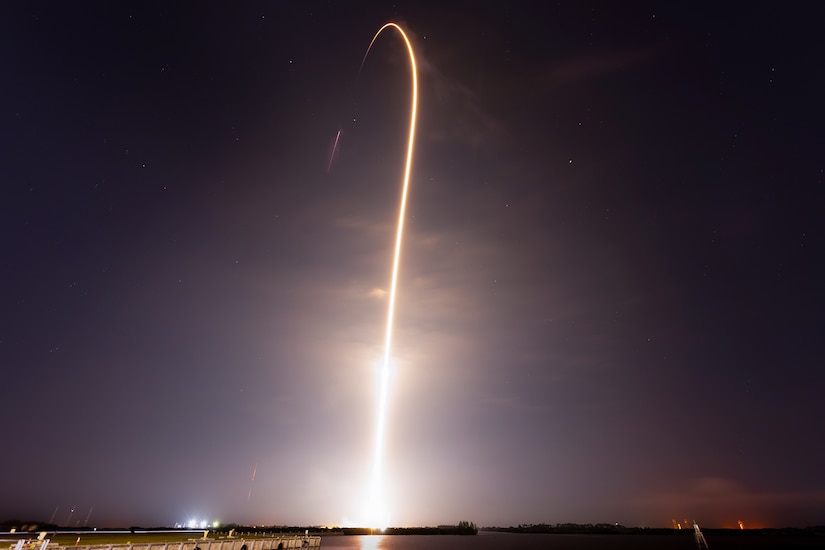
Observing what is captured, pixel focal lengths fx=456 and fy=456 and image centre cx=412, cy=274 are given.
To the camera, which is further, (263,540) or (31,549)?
(263,540)

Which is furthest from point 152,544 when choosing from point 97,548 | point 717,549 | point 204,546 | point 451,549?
point 717,549

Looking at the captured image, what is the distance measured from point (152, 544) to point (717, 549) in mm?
203511

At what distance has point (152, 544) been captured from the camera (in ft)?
116

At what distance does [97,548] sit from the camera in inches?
1251

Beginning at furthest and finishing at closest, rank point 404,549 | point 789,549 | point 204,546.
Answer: point 789,549, point 404,549, point 204,546

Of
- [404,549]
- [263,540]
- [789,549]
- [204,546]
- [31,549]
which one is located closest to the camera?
[31,549]

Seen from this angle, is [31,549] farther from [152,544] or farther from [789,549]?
[789,549]

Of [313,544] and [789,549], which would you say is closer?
[313,544]

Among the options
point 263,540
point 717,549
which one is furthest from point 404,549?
point 717,549

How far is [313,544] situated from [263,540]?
74.3 feet

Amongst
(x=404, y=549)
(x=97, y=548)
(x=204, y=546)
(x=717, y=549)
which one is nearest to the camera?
(x=97, y=548)

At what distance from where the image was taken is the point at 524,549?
136500 mm

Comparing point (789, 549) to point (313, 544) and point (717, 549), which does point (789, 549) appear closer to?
point (717, 549)

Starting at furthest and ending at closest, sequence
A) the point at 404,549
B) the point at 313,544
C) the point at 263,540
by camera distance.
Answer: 1. the point at 404,549
2. the point at 313,544
3. the point at 263,540
